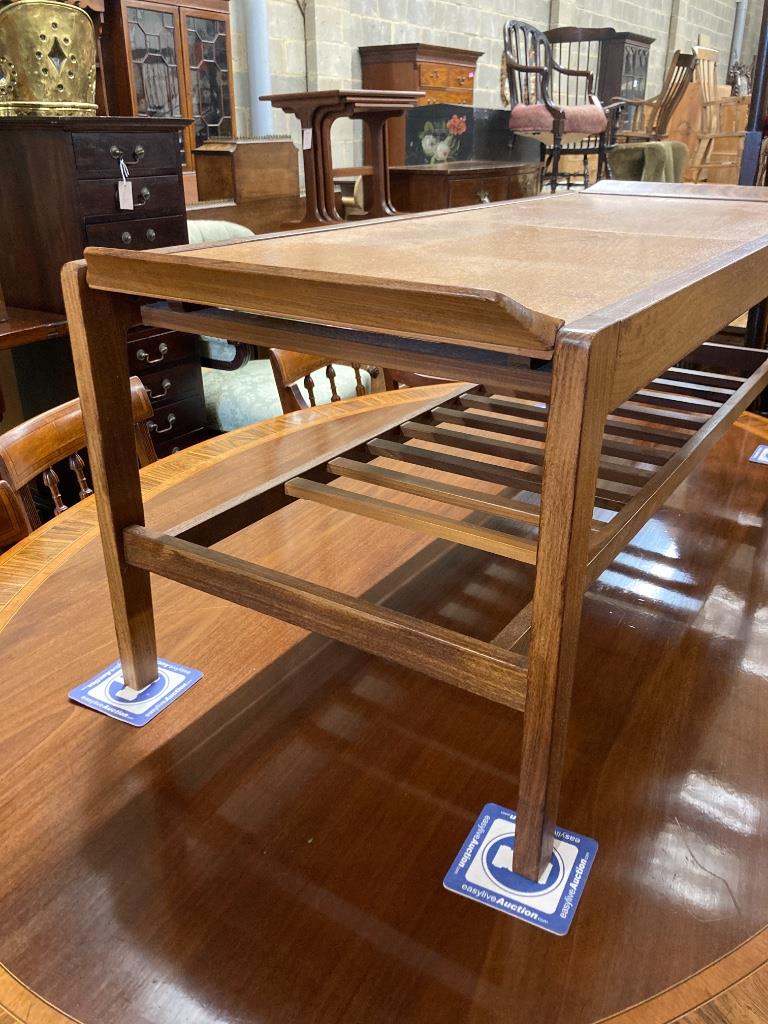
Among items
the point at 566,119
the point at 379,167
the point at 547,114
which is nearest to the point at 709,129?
the point at 566,119

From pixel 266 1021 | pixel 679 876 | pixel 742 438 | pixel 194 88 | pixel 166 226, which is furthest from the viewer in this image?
pixel 194 88

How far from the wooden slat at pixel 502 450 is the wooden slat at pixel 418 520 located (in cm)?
19

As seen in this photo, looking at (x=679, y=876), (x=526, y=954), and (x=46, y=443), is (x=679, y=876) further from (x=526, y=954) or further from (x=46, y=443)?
(x=46, y=443)

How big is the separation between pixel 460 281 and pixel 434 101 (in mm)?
7700

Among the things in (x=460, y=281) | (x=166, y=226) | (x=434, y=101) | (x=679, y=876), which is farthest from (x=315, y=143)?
(x=434, y=101)

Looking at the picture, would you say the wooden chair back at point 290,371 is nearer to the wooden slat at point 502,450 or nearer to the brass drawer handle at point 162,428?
the wooden slat at point 502,450

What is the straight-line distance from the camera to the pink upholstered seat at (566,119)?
21.7 feet

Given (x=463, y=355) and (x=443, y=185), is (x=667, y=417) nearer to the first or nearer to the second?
(x=463, y=355)

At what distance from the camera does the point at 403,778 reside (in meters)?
0.77

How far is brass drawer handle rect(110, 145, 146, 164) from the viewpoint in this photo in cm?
267

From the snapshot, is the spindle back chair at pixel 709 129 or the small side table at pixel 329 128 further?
the spindle back chair at pixel 709 129

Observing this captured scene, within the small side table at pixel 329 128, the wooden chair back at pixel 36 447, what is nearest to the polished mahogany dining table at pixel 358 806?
the wooden chair back at pixel 36 447

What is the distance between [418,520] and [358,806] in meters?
0.34

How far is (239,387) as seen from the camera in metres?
3.26
